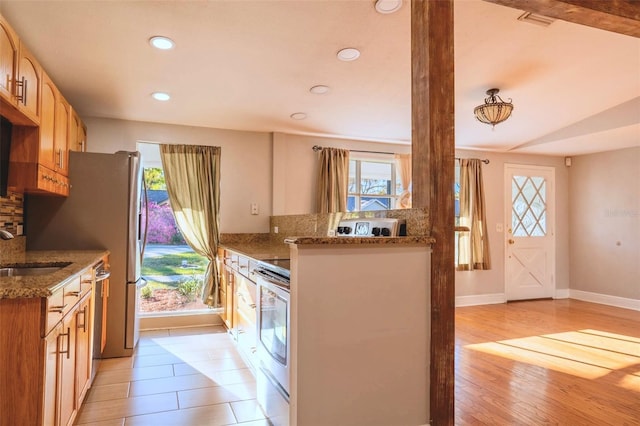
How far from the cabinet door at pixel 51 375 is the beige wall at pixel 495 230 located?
474cm

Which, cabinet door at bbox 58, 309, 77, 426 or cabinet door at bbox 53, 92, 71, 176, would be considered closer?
cabinet door at bbox 58, 309, 77, 426

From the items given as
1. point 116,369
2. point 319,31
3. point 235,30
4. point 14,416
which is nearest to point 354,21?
point 319,31

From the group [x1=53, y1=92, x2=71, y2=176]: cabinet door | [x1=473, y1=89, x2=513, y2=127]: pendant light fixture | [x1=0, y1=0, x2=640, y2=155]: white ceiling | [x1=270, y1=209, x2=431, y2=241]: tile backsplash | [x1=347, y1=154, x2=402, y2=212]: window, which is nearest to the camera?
[x1=270, y1=209, x2=431, y2=241]: tile backsplash

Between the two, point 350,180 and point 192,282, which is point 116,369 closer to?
point 192,282

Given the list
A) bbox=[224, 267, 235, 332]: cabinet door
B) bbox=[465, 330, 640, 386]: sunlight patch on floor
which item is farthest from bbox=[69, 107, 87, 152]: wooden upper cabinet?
bbox=[465, 330, 640, 386]: sunlight patch on floor

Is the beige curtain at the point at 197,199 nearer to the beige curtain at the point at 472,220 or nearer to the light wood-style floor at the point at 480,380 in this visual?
the light wood-style floor at the point at 480,380

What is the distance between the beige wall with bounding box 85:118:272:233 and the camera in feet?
13.5

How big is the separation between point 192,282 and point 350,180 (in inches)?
91.3

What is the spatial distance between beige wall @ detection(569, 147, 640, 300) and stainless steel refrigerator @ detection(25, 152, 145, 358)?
6137 mm

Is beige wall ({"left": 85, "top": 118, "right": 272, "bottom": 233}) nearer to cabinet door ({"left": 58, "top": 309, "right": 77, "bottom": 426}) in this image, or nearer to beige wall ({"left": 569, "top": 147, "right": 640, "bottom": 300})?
cabinet door ({"left": 58, "top": 309, "right": 77, "bottom": 426})

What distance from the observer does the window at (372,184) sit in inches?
194

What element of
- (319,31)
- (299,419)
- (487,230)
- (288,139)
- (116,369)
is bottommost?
(116,369)

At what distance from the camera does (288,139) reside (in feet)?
15.1

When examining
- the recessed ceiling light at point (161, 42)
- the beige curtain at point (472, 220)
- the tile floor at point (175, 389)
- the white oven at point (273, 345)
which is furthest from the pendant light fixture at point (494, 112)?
the tile floor at point (175, 389)
